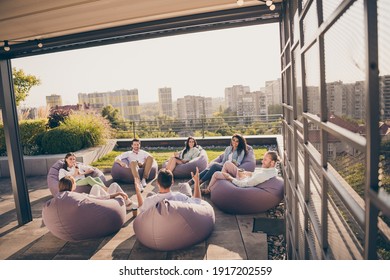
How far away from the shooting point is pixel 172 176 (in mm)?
3355

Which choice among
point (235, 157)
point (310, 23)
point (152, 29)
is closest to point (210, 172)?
point (235, 157)

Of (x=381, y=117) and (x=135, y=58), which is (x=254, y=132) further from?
(x=135, y=58)

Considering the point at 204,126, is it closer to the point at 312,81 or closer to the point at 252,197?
the point at 252,197

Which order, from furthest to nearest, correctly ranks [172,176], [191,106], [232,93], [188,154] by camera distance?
[191,106]
[232,93]
[188,154]
[172,176]

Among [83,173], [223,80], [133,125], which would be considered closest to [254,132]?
[133,125]

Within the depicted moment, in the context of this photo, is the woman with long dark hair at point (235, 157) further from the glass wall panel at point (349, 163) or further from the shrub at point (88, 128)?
the shrub at point (88, 128)

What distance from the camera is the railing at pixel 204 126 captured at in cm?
1134

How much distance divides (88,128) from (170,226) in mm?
6948

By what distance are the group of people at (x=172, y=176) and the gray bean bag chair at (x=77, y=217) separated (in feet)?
0.71

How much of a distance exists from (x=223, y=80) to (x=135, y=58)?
1292 cm

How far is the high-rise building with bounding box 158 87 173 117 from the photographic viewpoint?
48787 mm

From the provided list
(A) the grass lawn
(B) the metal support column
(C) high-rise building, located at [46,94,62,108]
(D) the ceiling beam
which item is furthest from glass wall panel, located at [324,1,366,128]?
(C) high-rise building, located at [46,94,62,108]

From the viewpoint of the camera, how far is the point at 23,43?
4.21 m

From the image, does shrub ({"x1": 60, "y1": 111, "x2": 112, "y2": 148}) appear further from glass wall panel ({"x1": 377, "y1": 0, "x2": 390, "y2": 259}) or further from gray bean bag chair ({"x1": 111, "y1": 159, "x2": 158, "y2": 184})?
glass wall panel ({"x1": 377, "y1": 0, "x2": 390, "y2": 259})
